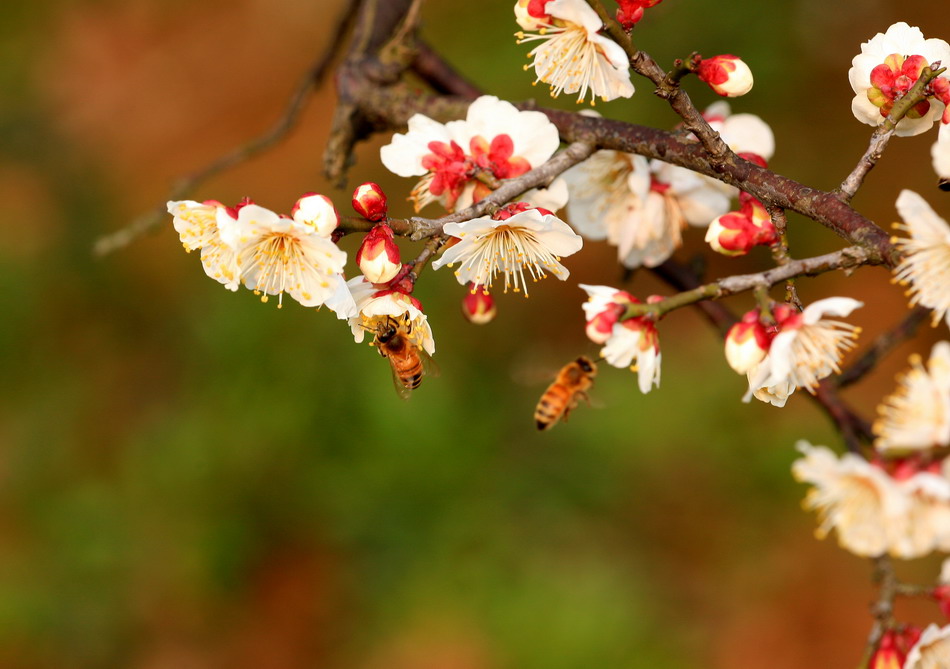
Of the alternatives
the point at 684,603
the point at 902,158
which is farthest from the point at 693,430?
the point at 902,158

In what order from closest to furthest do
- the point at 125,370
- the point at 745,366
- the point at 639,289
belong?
the point at 745,366
the point at 639,289
the point at 125,370

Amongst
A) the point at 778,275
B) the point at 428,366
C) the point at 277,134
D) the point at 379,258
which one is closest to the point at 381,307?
the point at 379,258

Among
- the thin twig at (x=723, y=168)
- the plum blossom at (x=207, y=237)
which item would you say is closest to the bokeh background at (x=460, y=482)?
the thin twig at (x=723, y=168)

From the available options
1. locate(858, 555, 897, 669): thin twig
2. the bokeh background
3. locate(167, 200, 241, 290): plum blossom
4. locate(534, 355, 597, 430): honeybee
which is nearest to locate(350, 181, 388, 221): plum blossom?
locate(167, 200, 241, 290): plum blossom

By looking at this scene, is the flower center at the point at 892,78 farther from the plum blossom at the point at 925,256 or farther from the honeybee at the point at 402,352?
the honeybee at the point at 402,352

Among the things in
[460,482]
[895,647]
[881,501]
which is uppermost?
[460,482]

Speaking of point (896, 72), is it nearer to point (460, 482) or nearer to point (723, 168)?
point (723, 168)

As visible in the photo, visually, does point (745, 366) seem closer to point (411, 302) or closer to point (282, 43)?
point (411, 302)
